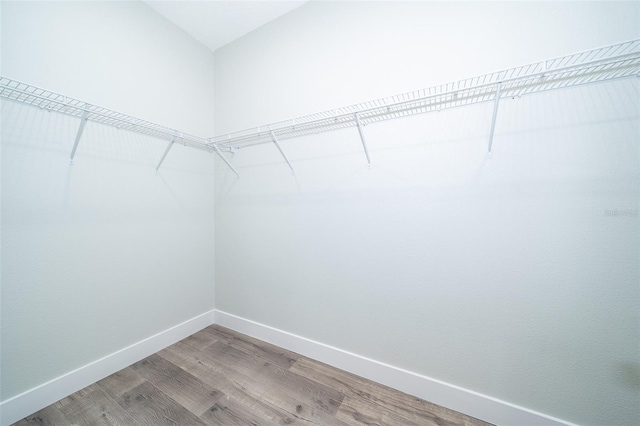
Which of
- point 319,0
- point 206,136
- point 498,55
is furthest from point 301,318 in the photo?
point 319,0

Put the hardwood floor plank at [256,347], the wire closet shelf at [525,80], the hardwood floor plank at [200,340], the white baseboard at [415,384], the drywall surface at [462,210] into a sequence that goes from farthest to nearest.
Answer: the hardwood floor plank at [200,340] → the hardwood floor plank at [256,347] → the white baseboard at [415,384] → the drywall surface at [462,210] → the wire closet shelf at [525,80]

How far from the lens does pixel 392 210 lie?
1.41m

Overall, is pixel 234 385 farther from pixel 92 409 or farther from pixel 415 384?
pixel 415 384

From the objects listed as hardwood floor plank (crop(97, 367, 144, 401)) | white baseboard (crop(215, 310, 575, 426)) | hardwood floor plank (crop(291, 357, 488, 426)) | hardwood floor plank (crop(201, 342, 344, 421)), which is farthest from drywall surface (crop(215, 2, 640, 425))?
hardwood floor plank (crop(97, 367, 144, 401))

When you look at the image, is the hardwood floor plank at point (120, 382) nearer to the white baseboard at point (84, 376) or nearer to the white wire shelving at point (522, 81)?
the white baseboard at point (84, 376)

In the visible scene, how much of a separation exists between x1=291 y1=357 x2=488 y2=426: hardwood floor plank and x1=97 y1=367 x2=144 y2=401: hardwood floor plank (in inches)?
40.1

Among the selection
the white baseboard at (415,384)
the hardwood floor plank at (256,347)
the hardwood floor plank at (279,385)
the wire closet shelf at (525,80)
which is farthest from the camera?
the hardwood floor plank at (256,347)

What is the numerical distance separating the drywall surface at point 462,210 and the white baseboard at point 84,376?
32.8 inches

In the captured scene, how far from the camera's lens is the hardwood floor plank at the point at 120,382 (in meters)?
1.37

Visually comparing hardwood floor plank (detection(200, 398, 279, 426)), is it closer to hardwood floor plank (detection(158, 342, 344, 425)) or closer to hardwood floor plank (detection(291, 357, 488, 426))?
hardwood floor plank (detection(158, 342, 344, 425))

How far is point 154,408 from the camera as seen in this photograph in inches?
49.8

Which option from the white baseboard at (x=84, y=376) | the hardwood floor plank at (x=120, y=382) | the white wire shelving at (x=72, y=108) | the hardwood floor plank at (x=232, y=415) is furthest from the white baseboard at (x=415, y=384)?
the white wire shelving at (x=72, y=108)

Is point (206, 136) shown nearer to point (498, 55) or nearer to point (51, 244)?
point (51, 244)

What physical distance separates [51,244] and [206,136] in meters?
1.34
